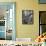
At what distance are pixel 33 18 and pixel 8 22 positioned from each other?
0.97 metres

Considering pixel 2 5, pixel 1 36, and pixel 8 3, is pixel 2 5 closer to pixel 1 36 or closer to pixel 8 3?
pixel 8 3

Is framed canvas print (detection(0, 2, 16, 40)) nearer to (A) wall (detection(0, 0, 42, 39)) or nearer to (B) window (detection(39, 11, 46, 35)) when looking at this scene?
(A) wall (detection(0, 0, 42, 39))

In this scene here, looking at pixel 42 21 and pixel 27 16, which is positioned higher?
pixel 27 16

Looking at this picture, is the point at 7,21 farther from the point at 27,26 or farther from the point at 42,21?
the point at 42,21

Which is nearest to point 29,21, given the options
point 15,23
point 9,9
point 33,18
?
point 33,18

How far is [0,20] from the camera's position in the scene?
5.59 metres

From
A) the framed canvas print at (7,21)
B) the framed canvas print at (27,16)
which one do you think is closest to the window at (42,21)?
the framed canvas print at (27,16)

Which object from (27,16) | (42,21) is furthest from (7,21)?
(42,21)

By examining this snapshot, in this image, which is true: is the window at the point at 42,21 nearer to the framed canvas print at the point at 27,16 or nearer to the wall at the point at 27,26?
the wall at the point at 27,26

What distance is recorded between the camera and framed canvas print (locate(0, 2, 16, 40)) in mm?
5492

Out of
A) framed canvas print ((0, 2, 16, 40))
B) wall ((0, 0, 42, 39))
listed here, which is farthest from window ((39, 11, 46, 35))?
framed canvas print ((0, 2, 16, 40))

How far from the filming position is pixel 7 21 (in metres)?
5.56

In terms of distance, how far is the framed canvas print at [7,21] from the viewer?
5492mm

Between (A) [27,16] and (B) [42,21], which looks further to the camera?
(A) [27,16]
